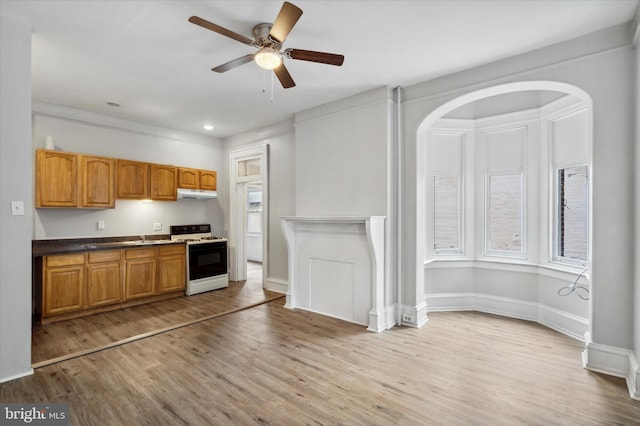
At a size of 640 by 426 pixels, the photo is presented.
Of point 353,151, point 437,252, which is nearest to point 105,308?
point 353,151

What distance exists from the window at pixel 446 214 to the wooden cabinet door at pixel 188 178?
13.7 feet

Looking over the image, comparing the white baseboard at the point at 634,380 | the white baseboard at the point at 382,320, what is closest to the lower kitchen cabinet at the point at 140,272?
the white baseboard at the point at 382,320

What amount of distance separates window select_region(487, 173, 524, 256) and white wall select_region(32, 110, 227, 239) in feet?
16.1

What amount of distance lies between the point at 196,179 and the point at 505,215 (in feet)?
16.9

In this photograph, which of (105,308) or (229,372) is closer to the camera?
(229,372)

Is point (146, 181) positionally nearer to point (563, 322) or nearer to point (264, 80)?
point (264, 80)

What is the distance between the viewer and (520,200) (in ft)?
13.6

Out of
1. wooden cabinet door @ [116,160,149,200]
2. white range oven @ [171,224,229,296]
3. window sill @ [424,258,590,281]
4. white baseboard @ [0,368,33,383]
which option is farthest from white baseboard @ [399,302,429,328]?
wooden cabinet door @ [116,160,149,200]

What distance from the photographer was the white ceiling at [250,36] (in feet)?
7.66

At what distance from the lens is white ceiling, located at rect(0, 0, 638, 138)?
234cm

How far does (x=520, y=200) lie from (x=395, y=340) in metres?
2.58

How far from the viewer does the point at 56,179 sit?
4129 millimetres

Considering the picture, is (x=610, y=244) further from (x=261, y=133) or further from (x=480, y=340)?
(x=261, y=133)

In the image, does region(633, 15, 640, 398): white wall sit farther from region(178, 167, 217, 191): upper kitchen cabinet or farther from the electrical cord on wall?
region(178, 167, 217, 191): upper kitchen cabinet
